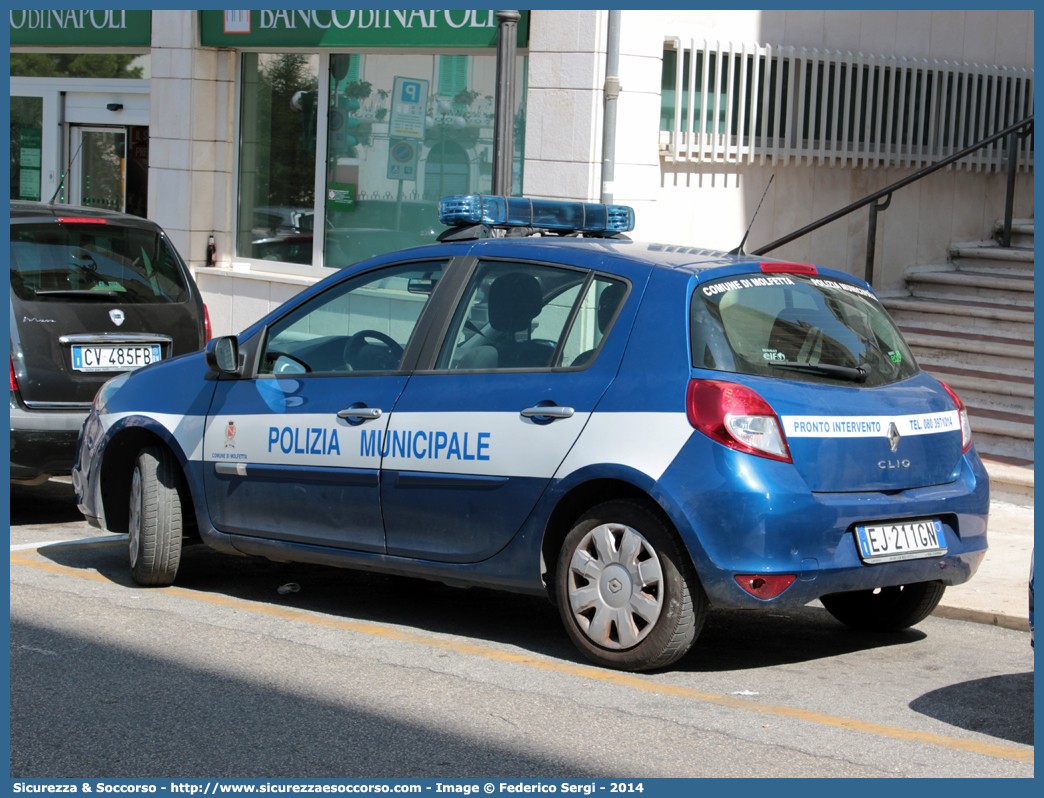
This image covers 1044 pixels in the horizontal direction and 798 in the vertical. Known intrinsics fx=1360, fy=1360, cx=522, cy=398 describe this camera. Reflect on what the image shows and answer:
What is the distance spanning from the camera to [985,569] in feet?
23.9

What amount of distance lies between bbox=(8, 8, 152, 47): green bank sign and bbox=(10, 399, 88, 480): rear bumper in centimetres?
832

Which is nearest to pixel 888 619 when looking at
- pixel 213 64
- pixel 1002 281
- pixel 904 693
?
pixel 904 693

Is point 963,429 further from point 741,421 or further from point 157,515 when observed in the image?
point 157,515

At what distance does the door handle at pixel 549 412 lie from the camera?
→ 17.0ft

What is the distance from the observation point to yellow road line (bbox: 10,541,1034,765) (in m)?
4.48

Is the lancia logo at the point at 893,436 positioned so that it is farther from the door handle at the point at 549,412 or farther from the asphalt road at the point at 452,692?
the door handle at the point at 549,412

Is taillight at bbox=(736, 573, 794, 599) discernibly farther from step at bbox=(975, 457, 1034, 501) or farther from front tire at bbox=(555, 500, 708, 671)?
step at bbox=(975, 457, 1034, 501)

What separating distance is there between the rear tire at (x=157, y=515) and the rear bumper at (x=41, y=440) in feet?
4.57

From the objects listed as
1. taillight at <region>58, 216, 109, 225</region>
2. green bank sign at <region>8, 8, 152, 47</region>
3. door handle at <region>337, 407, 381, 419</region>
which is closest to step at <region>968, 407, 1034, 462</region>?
door handle at <region>337, 407, 381, 419</region>

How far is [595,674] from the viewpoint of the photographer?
5.19m

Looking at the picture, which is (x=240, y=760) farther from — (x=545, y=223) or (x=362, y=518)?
Answer: (x=545, y=223)

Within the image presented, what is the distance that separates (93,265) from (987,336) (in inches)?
275

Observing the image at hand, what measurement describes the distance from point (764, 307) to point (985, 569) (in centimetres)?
287

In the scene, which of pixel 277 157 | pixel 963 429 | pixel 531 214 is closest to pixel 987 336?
pixel 963 429
